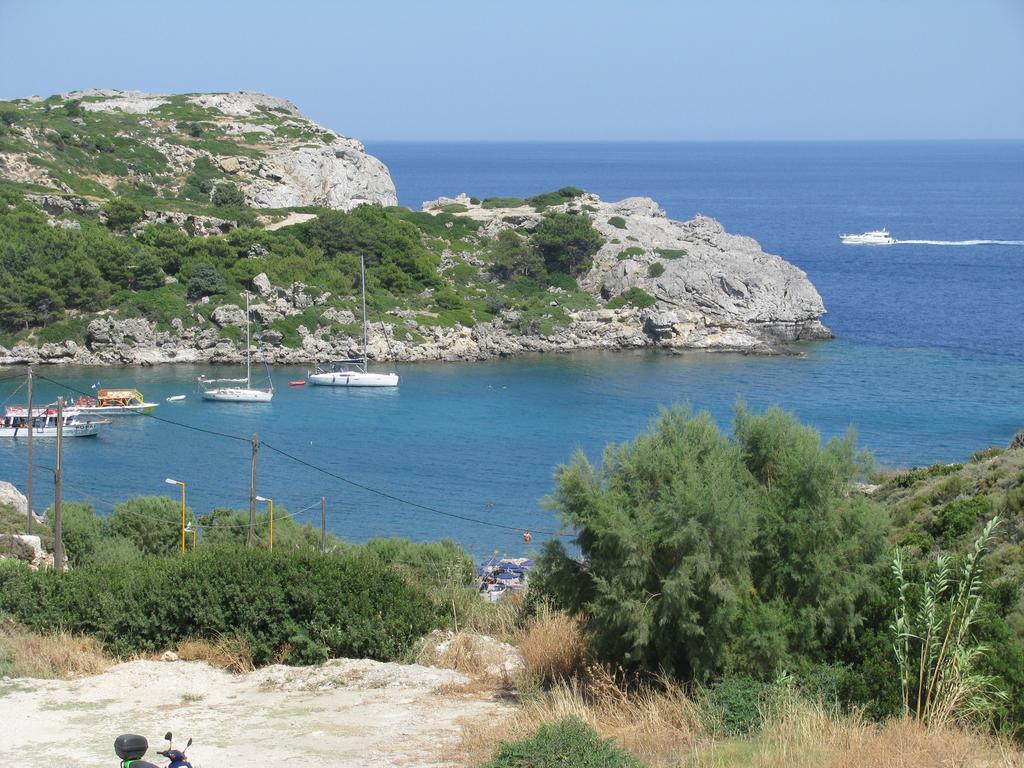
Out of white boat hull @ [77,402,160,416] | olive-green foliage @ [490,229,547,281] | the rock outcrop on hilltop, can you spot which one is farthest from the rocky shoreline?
the rock outcrop on hilltop

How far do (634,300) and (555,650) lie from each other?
50929 mm

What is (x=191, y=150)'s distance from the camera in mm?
75062

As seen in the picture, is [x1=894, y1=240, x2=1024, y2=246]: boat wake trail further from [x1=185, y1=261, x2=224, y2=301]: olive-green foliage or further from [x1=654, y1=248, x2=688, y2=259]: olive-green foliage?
[x1=185, y1=261, x2=224, y2=301]: olive-green foliage

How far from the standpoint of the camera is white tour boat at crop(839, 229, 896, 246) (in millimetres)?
96500

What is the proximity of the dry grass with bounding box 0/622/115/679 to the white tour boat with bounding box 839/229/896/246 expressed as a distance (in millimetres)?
92861

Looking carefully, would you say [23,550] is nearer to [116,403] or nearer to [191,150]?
[116,403]

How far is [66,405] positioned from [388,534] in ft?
58.6

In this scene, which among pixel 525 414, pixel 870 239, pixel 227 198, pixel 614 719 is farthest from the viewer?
pixel 870 239

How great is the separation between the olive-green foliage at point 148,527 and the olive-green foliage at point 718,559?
17.0 m

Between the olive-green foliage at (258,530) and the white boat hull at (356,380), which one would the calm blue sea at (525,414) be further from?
the olive-green foliage at (258,530)

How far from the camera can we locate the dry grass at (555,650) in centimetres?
912

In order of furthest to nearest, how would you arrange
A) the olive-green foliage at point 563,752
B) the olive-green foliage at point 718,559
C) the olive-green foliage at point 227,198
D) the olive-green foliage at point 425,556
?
the olive-green foliage at point 227,198, the olive-green foliage at point 425,556, the olive-green foliage at point 718,559, the olive-green foliage at point 563,752

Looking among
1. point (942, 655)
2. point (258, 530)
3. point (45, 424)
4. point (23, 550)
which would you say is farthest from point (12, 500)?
point (942, 655)

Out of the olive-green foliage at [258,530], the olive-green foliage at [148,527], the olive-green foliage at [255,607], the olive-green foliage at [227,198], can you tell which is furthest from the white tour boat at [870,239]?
the olive-green foliage at [255,607]
